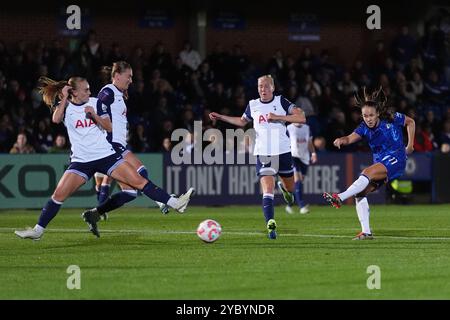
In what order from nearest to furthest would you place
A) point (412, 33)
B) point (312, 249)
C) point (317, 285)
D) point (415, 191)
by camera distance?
point (317, 285), point (312, 249), point (415, 191), point (412, 33)

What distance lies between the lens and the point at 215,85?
27.1m

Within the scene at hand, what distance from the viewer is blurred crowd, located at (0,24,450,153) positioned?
2480cm

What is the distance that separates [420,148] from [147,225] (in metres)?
11.4

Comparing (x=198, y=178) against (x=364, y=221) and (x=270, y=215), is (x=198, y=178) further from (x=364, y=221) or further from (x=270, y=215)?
(x=364, y=221)

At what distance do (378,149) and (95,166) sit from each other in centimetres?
404

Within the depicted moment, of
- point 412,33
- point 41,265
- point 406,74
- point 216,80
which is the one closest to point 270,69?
point 216,80

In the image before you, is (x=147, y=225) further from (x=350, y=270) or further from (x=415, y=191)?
(x=415, y=191)

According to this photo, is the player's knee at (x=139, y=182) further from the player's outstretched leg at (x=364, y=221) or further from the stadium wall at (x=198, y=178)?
the stadium wall at (x=198, y=178)

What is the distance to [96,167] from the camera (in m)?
14.5

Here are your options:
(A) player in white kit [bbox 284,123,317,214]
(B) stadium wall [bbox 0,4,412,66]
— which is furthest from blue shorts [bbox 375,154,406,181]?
(B) stadium wall [bbox 0,4,412,66]

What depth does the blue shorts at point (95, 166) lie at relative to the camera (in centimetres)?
1446

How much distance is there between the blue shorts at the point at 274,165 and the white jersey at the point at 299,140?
22.7ft

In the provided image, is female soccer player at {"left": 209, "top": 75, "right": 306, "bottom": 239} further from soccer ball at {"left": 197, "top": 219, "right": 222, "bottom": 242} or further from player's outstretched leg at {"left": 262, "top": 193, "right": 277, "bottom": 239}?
soccer ball at {"left": 197, "top": 219, "right": 222, "bottom": 242}

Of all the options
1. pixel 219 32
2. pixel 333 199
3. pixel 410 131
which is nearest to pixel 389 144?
pixel 410 131
